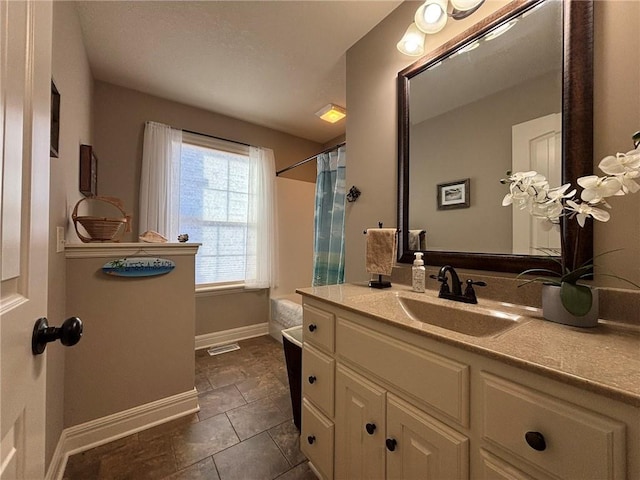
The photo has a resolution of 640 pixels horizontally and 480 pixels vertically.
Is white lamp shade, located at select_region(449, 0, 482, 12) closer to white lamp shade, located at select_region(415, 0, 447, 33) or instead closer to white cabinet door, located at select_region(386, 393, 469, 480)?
white lamp shade, located at select_region(415, 0, 447, 33)

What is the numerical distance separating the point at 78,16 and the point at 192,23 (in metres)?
0.70

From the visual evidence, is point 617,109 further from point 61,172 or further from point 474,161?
point 61,172

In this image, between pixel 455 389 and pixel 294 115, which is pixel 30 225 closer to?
pixel 455 389

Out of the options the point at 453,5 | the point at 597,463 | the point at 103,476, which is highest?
the point at 453,5

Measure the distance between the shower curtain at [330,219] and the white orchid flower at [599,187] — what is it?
1.79 metres

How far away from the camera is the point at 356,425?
1.02m

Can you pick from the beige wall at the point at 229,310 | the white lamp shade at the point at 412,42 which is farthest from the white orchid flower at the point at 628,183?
the beige wall at the point at 229,310

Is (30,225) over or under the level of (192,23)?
under

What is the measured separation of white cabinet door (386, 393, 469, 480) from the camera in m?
0.70

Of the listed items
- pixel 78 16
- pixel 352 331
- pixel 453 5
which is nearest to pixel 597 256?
pixel 352 331

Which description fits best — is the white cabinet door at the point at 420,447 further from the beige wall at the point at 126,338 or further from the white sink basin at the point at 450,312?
the beige wall at the point at 126,338

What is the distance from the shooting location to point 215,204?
2906 millimetres

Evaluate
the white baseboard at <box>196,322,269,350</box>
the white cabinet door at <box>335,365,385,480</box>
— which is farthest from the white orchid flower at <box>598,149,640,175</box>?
the white baseboard at <box>196,322,269,350</box>

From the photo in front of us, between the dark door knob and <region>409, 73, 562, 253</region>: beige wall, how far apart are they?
1.42 m
